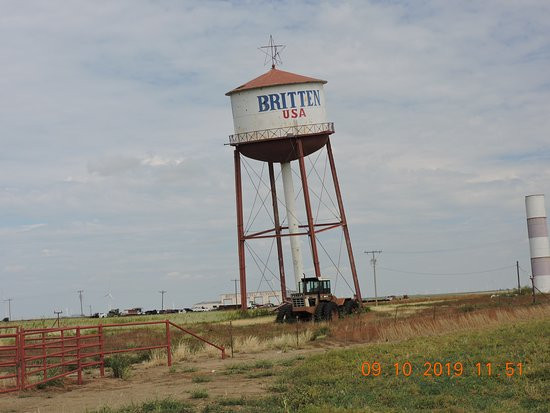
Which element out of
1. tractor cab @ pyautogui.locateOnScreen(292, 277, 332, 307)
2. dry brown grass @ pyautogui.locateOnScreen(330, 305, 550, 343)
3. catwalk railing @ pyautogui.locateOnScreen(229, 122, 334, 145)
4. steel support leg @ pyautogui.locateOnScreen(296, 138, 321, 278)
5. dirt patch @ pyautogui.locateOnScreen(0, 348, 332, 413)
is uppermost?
catwalk railing @ pyautogui.locateOnScreen(229, 122, 334, 145)

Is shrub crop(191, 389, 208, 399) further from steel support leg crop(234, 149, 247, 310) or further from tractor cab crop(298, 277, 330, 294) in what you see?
steel support leg crop(234, 149, 247, 310)

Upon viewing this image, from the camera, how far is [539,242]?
63.6m

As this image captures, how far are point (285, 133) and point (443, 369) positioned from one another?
35.7 meters

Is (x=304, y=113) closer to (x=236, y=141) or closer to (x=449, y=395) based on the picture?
(x=236, y=141)

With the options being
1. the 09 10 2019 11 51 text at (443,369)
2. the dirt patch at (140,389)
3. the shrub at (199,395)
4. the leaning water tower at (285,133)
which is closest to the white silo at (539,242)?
the leaning water tower at (285,133)

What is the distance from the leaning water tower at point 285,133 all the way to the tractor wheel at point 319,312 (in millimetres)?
7385

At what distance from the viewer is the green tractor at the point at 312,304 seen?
152ft

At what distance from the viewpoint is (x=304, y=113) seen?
54812 mm

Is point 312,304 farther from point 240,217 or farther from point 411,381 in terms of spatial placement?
point 411,381

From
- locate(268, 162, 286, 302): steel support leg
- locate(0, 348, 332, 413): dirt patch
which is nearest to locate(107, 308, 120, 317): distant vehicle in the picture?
locate(268, 162, 286, 302): steel support leg

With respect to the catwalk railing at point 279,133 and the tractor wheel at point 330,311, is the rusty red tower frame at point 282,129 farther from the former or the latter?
the tractor wheel at point 330,311

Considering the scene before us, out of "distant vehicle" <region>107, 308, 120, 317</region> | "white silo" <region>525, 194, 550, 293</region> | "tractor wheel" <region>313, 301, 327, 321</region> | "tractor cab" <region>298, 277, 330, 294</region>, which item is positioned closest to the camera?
"tractor wheel" <region>313, 301, 327, 321</region>

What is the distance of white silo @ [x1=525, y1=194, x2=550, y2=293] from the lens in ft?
207

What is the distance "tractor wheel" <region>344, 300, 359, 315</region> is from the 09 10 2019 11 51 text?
98.4 ft
